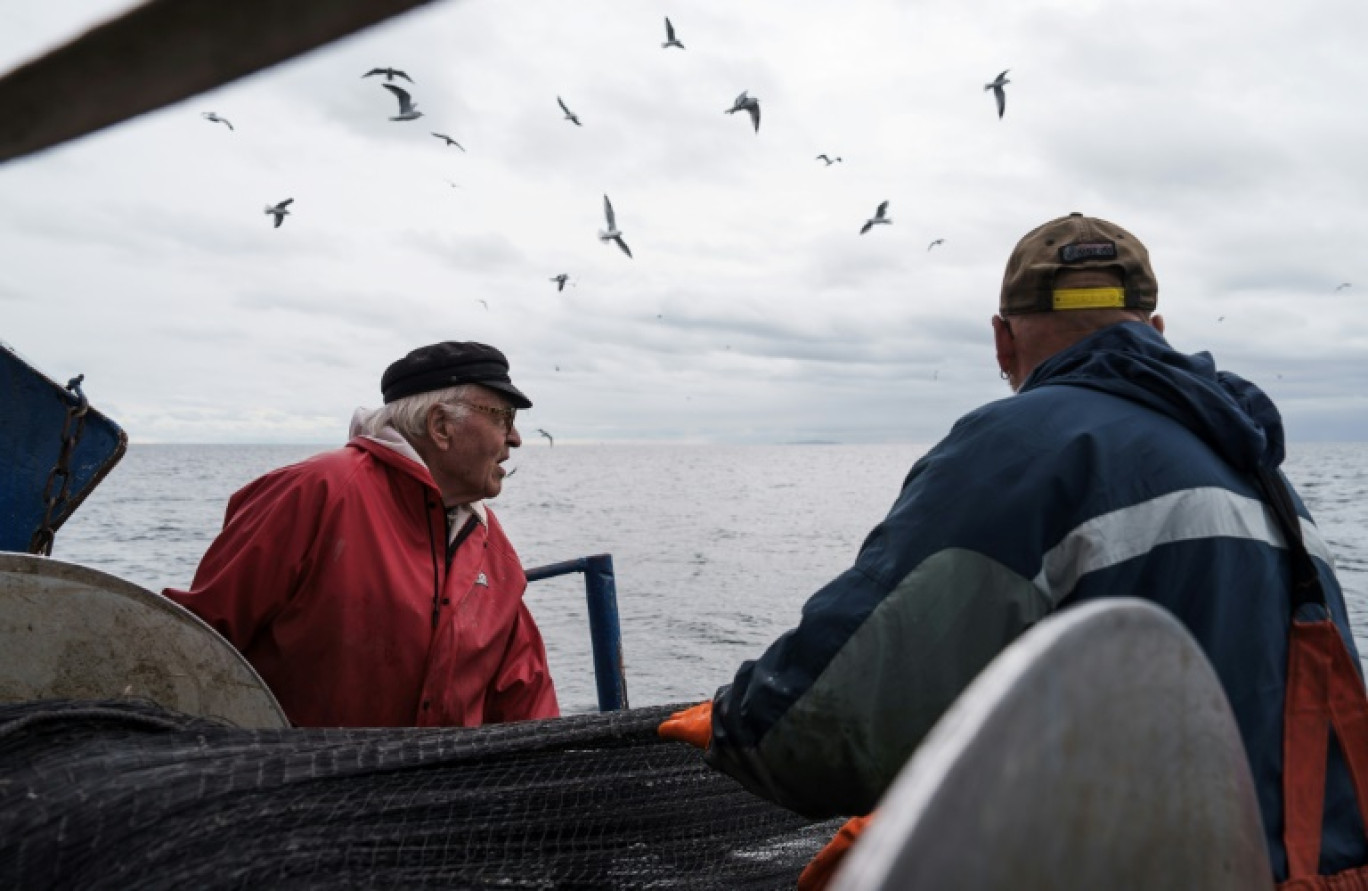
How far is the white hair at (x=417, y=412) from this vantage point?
3.90 metres

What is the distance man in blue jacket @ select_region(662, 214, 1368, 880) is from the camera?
1601mm

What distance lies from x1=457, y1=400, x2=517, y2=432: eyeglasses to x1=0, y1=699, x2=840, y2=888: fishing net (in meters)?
1.67

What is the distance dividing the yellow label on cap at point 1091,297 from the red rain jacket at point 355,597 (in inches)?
89.8

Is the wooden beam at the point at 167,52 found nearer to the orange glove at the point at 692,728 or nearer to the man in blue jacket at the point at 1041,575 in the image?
the man in blue jacket at the point at 1041,575

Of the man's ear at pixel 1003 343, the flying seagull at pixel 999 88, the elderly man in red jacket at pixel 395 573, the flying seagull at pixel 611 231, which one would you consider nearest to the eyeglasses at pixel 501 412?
the elderly man in red jacket at pixel 395 573

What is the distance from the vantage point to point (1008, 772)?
0.81 m

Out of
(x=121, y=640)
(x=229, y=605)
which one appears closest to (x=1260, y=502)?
(x=121, y=640)

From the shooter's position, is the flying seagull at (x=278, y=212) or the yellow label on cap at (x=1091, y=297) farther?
the flying seagull at (x=278, y=212)

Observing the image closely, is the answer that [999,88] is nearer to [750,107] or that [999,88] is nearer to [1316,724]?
[750,107]

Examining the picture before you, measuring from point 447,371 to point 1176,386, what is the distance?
278 cm

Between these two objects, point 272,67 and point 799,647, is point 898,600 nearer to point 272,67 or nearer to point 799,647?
point 799,647

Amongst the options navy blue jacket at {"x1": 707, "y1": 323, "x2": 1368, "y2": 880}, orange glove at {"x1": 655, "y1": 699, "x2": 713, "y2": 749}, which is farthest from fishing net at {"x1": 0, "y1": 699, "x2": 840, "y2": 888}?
navy blue jacket at {"x1": 707, "y1": 323, "x2": 1368, "y2": 880}

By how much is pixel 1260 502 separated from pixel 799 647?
0.78 metres

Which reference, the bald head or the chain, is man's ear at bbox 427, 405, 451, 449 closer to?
the chain
